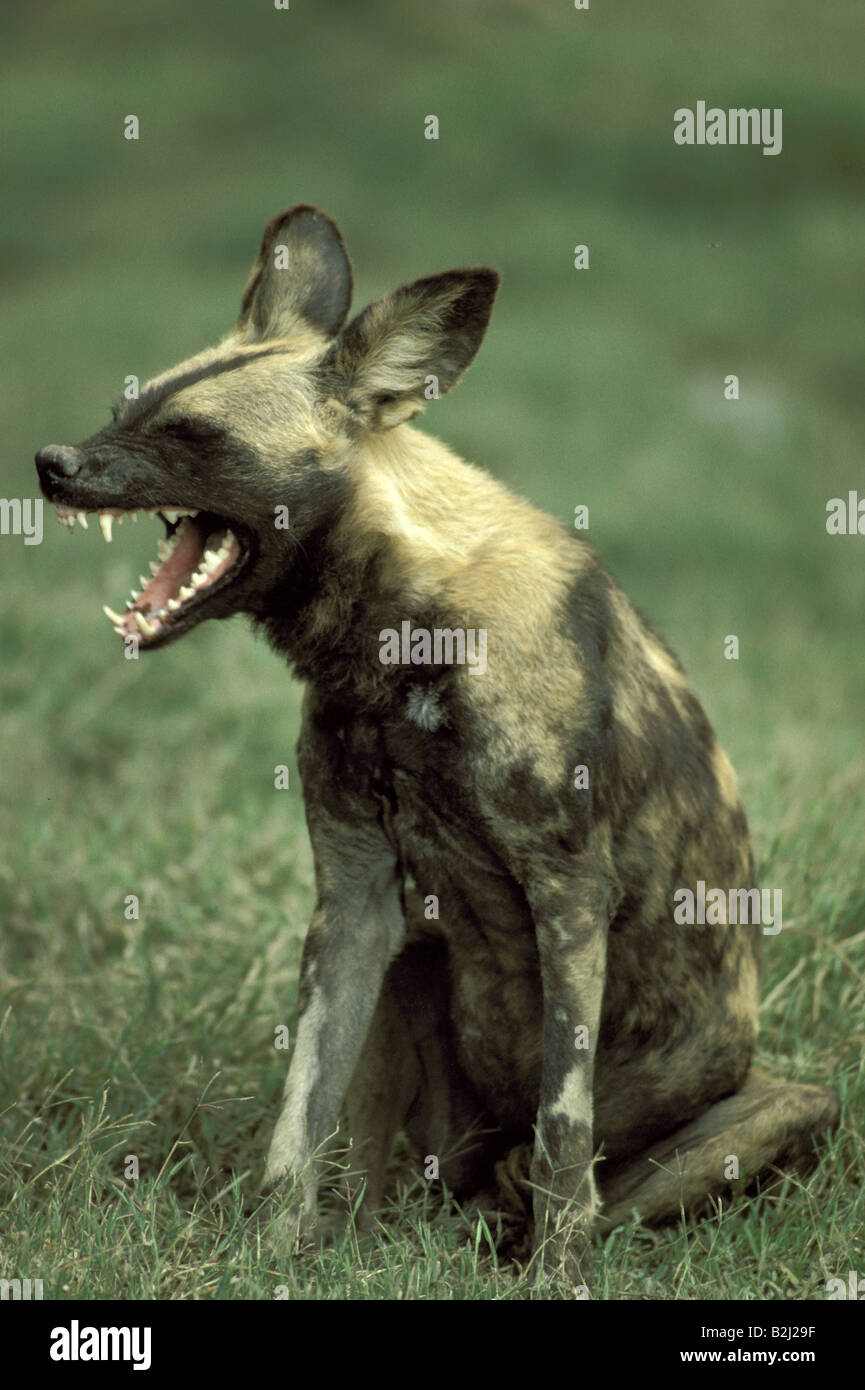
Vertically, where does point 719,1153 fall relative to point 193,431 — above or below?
below

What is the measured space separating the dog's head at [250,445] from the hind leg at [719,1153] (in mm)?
1508

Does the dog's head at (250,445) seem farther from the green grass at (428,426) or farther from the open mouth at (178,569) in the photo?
the green grass at (428,426)

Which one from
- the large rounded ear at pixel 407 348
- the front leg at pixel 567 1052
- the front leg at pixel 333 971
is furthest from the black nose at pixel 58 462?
the front leg at pixel 567 1052

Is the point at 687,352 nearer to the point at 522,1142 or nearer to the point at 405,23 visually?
the point at 405,23

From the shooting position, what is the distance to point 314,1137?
347 cm

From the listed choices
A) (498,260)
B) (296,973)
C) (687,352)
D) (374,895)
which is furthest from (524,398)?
(374,895)

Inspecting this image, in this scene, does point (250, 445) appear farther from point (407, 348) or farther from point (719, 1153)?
point (719, 1153)

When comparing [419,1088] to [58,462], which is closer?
[58,462]

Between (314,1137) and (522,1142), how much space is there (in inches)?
21.6

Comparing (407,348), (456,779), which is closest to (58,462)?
(407,348)

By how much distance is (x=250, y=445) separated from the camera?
3.32 metres

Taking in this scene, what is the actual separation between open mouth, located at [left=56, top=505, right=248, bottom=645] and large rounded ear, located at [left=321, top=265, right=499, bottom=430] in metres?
0.39

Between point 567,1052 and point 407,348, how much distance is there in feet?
4.81

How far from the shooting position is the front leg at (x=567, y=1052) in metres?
3.25
